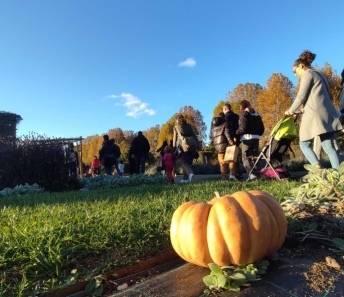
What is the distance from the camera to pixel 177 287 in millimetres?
1570

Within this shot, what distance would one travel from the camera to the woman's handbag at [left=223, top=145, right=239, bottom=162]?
692cm

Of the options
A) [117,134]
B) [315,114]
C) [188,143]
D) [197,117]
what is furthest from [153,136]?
[315,114]

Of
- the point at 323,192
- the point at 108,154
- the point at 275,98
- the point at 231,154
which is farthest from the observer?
the point at 275,98

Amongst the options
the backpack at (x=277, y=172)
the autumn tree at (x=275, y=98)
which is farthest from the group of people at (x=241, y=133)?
the autumn tree at (x=275, y=98)

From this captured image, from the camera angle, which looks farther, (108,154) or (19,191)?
(108,154)

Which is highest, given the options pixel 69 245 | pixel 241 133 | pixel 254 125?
pixel 254 125

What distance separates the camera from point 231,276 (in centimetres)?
154

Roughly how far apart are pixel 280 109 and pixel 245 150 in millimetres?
25838

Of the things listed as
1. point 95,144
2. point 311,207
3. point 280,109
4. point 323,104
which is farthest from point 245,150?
point 95,144

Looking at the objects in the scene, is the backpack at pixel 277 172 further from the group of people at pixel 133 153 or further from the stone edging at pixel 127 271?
the group of people at pixel 133 153

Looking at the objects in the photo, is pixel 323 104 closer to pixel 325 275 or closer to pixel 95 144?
pixel 325 275

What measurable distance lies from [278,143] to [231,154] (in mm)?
1112

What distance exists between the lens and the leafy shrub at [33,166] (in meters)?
7.36

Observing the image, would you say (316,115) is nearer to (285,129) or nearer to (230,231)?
(285,129)
